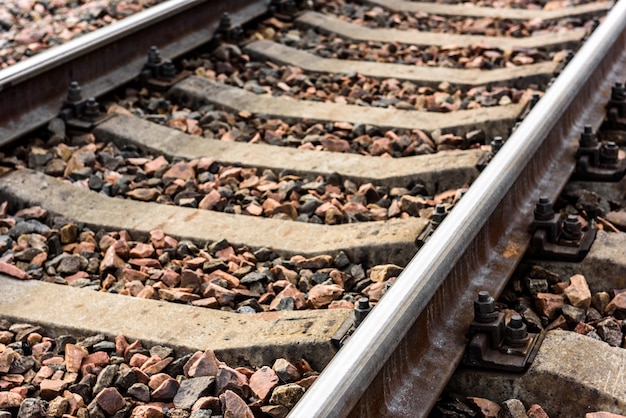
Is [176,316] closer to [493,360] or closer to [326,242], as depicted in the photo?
[326,242]

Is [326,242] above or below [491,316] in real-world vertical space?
below

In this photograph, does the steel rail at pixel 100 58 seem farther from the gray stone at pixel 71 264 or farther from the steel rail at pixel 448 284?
the steel rail at pixel 448 284

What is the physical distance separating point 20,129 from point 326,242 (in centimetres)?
176

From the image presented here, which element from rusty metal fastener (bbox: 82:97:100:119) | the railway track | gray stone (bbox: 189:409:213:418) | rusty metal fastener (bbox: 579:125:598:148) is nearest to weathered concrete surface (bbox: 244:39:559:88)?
the railway track

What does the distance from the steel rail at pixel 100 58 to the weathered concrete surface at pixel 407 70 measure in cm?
36

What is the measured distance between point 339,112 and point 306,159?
0.72m

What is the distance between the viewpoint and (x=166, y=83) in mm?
5828

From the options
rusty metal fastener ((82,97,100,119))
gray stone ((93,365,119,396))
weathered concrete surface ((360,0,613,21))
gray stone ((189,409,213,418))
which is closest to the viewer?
gray stone ((189,409,213,418))

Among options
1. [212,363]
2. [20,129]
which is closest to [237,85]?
[20,129]

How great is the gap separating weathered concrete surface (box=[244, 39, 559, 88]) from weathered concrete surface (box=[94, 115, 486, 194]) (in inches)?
50.8

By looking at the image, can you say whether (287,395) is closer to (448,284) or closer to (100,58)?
(448,284)

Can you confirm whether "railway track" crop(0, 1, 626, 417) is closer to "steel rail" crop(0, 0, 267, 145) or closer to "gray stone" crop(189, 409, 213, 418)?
"steel rail" crop(0, 0, 267, 145)

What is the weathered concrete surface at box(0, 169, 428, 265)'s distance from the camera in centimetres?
394

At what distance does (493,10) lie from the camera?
25.2ft
